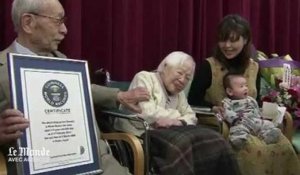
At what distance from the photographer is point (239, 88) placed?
2.86 m

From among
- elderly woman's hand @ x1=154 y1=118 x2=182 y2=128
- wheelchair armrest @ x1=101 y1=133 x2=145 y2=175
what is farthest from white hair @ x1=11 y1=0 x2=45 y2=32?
elderly woman's hand @ x1=154 y1=118 x2=182 y2=128

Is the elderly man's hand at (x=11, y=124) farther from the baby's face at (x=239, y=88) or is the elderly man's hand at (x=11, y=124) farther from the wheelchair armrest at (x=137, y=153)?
the baby's face at (x=239, y=88)

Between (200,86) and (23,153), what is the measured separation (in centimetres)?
167

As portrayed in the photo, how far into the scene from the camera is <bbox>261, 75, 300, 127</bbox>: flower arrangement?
9.86ft

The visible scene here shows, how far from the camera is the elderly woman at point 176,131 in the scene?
2207 mm

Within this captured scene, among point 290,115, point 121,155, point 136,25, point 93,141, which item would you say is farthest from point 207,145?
point 136,25

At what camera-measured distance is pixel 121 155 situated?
2.27 m

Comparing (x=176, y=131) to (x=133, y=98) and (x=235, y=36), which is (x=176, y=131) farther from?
(x=235, y=36)

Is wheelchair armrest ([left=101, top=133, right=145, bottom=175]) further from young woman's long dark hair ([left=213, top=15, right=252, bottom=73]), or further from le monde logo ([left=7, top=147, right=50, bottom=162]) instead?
young woman's long dark hair ([left=213, top=15, right=252, bottom=73])

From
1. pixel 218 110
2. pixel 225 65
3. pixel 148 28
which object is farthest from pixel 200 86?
pixel 148 28

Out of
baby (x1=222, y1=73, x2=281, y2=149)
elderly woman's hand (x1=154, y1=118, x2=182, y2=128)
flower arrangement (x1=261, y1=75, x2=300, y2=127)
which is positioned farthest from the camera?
flower arrangement (x1=261, y1=75, x2=300, y2=127)

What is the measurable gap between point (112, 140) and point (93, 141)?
14.4 inches

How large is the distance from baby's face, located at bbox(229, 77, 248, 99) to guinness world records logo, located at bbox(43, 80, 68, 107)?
1.36m

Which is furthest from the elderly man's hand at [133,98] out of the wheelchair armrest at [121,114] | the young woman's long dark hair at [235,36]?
the young woman's long dark hair at [235,36]
